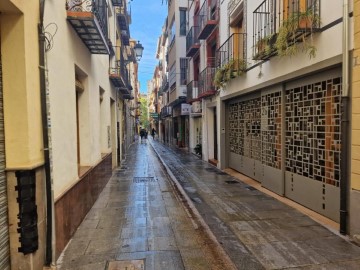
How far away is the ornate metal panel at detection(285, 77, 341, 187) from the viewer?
5.84 m

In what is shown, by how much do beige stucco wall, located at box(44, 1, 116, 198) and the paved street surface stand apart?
42.0 inches

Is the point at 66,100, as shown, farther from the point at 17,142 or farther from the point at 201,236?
the point at 201,236

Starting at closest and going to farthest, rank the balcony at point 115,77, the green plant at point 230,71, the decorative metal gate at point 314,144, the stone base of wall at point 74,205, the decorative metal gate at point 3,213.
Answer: the decorative metal gate at point 3,213 → the stone base of wall at point 74,205 → the decorative metal gate at point 314,144 → the green plant at point 230,71 → the balcony at point 115,77

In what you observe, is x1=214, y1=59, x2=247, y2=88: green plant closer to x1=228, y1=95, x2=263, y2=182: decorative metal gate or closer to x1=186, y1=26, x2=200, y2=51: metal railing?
x1=228, y1=95, x2=263, y2=182: decorative metal gate

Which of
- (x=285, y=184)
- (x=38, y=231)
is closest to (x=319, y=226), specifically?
(x=285, y=184)

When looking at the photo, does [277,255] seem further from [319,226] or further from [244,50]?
[244,50]

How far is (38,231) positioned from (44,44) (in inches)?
89.8

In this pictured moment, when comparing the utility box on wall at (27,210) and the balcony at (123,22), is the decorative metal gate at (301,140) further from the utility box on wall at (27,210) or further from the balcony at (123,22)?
the balcony at (123,22)

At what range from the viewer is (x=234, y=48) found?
11.3 metres

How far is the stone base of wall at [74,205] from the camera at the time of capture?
456 cm

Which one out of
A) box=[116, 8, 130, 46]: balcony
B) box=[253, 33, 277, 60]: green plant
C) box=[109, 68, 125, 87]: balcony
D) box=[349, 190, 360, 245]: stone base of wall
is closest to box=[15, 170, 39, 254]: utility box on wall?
box=[349, 190, 360, 245]: stone base of wall

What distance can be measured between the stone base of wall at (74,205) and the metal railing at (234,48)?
602 centimetres

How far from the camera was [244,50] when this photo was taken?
1029 centimetres

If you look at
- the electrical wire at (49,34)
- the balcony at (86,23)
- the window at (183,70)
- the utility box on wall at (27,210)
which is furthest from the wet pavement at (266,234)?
the window at (183,70)
